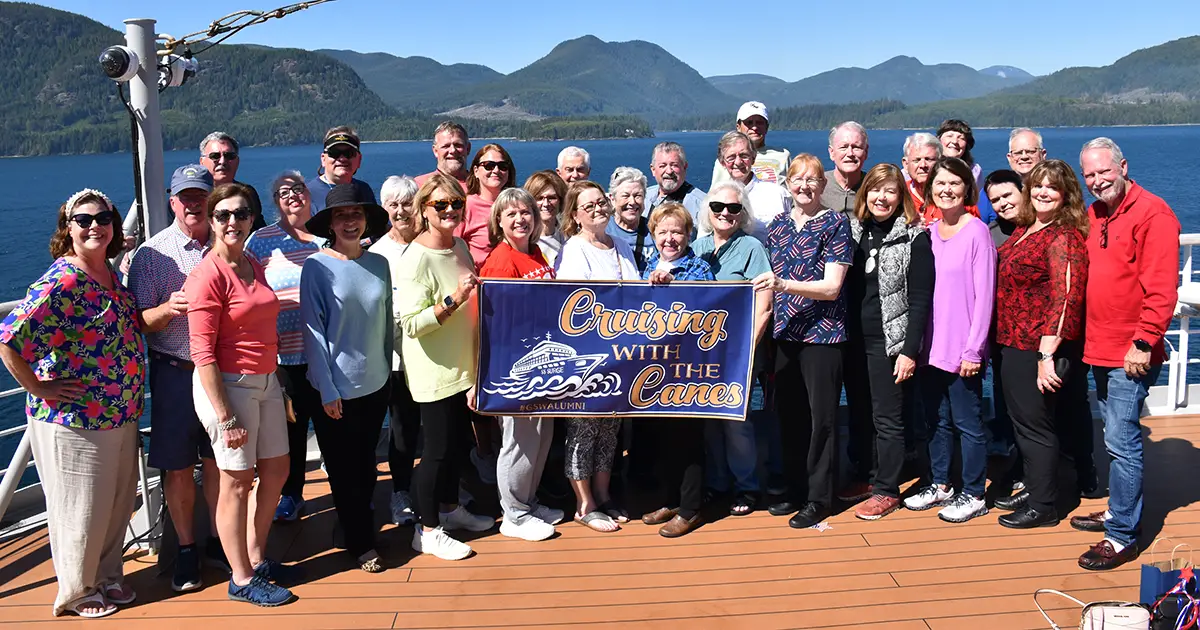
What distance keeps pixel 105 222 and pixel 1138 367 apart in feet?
13.9

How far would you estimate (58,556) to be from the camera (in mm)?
3830

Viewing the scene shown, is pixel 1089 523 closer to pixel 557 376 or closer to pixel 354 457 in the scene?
pixel 557 376

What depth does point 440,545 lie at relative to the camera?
4410mm

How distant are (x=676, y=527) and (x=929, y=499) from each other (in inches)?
53.7

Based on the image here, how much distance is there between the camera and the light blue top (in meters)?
3.99

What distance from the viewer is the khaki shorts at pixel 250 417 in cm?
376

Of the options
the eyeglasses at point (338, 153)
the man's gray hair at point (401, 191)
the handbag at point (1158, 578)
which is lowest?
the handbag at point (1158, 578)

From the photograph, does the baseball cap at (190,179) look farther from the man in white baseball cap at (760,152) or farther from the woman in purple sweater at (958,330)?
the woman in purple sweater at (958,330)

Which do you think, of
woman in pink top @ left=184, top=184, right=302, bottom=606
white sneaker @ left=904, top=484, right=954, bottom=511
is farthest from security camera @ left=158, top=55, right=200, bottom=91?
white sneaker @ left=904, top=484, right=954, bottom=511

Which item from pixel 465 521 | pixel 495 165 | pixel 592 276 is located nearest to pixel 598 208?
pixel 592 276

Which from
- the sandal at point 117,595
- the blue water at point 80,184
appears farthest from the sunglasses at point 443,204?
the blue water at point 80,184

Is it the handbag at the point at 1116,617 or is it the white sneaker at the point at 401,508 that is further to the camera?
the white sneaker at the point at 401,508

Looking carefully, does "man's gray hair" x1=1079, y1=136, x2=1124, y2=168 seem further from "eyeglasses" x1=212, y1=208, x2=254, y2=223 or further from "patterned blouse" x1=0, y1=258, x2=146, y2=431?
"patterned blouse" x1=0, y1=258, x2=146, y2=431

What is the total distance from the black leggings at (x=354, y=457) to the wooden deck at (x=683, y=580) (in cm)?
19
